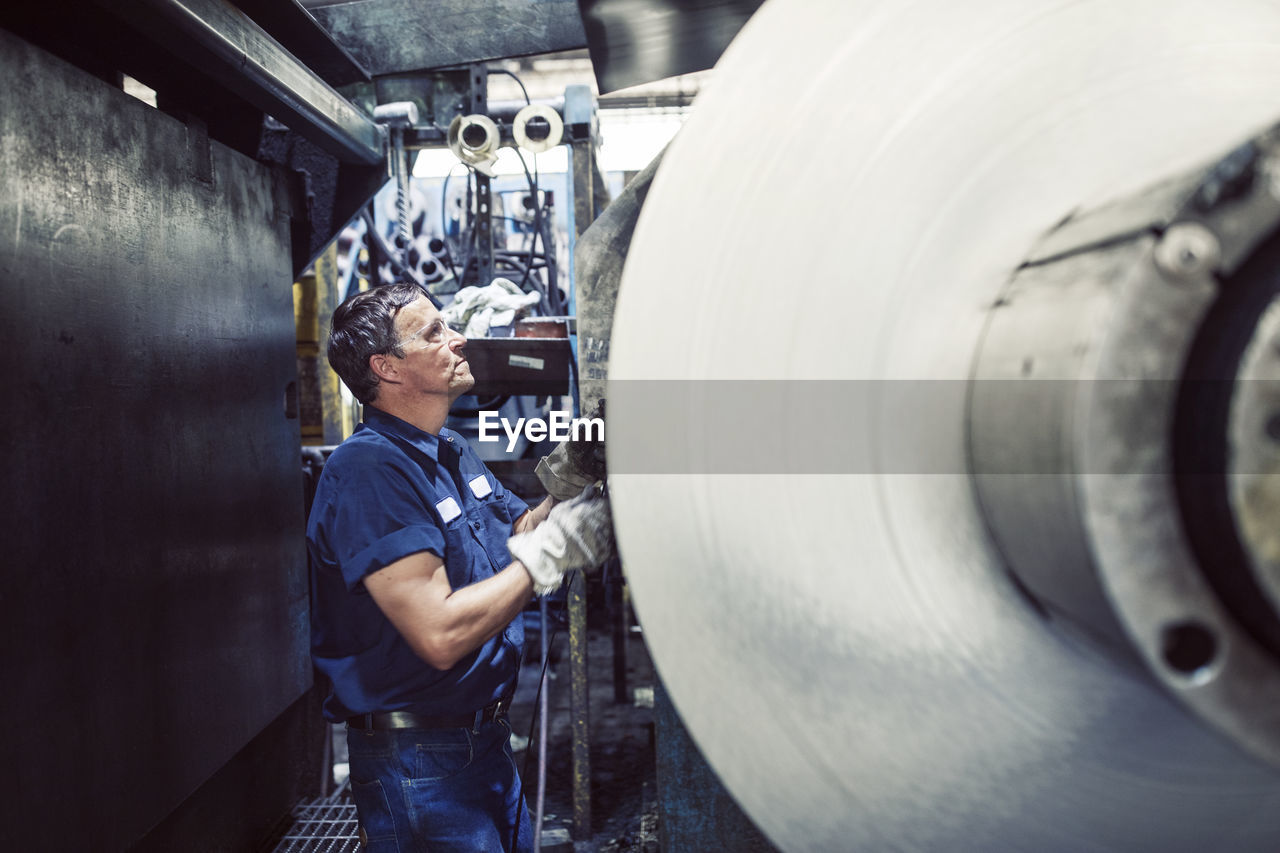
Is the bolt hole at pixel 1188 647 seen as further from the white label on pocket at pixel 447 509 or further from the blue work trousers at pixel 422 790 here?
the blue work trousers at pixel 422 790

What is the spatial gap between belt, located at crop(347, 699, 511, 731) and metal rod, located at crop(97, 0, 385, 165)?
3.23ft

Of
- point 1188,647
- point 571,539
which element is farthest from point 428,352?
point 1188,647

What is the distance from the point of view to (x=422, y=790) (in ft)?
3.90

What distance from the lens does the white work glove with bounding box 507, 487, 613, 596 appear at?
2.79ft

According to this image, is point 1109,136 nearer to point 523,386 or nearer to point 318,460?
point 523,386

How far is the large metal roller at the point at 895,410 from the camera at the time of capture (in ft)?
1.47

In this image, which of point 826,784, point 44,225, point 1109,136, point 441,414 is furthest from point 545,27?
point 826,784

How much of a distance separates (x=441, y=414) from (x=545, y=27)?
808mm

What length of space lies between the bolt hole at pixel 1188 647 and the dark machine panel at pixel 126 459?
1.11 metres

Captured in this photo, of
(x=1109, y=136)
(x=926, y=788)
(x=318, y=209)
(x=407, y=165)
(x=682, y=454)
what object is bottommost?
(x=926, y=788)

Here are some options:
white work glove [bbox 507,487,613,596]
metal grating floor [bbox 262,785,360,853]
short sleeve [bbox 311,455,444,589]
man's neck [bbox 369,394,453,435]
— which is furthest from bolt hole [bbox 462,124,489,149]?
metal grating floor [bbox 262,785,360,853]

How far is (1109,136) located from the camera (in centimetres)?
45

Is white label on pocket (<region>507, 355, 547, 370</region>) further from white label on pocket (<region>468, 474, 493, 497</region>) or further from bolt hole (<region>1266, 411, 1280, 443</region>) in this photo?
bolt hole (<region>1266, 411, 1280, 443</region>)

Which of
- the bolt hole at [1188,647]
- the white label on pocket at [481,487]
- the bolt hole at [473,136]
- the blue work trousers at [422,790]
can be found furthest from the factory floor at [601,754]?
the bolt hole at [473,136]
